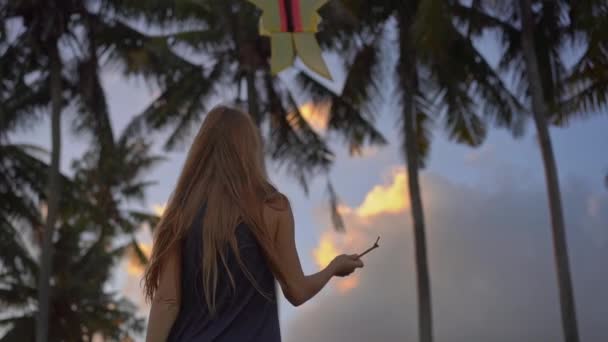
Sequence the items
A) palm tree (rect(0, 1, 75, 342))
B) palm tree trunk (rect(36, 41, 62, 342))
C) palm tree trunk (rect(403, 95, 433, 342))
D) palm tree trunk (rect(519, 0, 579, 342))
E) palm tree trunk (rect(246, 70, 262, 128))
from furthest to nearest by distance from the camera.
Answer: palm tree trunk (rect(246, 70, 262, 128)), palm tree (rect(0, 1, 75, 342)), palm tree trunk (rect(36, 41, 62, 342)), palm tree trunk (rect(403, 95, 433, 342)), palm tree trunk (rect(519, 0, 579, 342))

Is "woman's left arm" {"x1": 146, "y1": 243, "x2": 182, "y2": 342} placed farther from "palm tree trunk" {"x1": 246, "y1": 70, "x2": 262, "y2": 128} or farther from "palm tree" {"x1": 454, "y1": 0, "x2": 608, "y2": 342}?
"palm tree trunk" {"x1": 246, "y1": 70, "x2": 262, "y2": 128}

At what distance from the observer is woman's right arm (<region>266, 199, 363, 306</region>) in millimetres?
2121

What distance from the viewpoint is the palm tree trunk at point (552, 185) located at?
14961 millimetres

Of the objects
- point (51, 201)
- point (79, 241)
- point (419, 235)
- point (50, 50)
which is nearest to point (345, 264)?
point (419, 235)

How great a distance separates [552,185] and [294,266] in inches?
574

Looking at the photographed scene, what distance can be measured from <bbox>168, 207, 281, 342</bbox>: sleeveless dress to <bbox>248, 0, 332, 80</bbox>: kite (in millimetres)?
1597

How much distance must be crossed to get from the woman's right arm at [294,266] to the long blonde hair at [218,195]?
28mm

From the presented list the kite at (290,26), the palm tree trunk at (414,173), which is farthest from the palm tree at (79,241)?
the kite at (290,26)

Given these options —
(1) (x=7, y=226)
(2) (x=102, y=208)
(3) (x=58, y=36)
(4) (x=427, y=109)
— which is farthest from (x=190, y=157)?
(2) (x=102, y=208)

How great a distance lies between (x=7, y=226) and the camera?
2175 cm

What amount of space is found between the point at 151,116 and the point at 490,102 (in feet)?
25.6

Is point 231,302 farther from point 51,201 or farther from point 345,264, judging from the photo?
point 51,201

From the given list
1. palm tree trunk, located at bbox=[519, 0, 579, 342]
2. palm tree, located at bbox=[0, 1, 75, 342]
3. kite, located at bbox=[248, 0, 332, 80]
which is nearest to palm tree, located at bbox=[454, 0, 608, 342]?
palm tree trunk, located at bbox=[519, 0, 579, 342]

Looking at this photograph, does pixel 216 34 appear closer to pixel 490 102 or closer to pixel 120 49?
pixel 120 49
